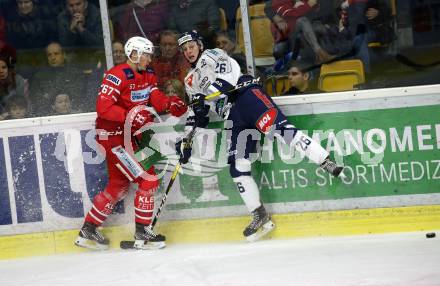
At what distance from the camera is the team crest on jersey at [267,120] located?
5.46m

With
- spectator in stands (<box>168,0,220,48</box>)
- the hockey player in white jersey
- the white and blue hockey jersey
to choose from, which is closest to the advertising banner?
the hockey player in white jersey

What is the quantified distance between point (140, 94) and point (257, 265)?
4.55ft

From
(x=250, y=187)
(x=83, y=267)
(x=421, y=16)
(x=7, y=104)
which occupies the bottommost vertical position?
(x=83, y=267)

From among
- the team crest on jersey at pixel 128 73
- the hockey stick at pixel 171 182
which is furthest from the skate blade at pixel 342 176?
the team crest on jersey at pixel 128 73

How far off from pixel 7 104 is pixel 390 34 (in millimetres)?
2475

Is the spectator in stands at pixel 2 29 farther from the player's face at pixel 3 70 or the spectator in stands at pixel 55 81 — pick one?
the spectator in stands at pixel 55 81

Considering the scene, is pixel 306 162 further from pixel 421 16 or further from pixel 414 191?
pixel 421 16

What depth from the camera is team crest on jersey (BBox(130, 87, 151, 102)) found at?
562cm

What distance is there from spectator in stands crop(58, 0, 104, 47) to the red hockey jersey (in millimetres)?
329

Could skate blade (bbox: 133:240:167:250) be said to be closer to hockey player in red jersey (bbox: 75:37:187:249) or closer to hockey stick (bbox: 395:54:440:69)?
hockey player in red jersey (bbox: 75:37:187:249)

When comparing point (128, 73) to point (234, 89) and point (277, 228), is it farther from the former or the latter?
point (277, 228)

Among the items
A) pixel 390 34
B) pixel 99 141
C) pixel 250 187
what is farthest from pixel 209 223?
pixel 390 34

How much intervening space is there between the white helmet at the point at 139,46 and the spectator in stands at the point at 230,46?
0.43m

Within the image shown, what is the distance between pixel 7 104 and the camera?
232 inches
